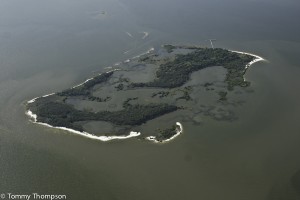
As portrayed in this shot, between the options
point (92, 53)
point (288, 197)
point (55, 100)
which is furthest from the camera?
point (92, 53)

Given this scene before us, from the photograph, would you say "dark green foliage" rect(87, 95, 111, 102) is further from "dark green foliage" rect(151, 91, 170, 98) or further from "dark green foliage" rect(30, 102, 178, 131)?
"dark green foliage" rect(151, 91, 170, 98)

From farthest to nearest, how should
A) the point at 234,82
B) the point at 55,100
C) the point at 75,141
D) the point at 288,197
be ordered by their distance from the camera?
the point at 234,82 → the point at 55,100 → the point at 75,141 → the point at 288,197

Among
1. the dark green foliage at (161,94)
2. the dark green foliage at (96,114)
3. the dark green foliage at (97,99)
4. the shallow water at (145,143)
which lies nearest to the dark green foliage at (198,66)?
the dark green foliage at (161,94)

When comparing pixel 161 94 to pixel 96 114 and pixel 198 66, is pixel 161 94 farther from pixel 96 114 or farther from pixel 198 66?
pixel 198 66

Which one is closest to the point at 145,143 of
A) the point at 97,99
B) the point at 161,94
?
the point at 161,94

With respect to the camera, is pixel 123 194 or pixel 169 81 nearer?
pixel 123 194

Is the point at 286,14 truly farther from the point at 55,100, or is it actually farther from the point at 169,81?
the point at 55,100

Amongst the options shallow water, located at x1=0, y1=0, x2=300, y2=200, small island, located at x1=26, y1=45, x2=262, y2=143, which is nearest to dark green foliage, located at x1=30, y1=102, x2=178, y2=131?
small island, located at x1=26, y1=45, x2=262, y2=143

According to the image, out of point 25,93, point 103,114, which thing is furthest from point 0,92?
point 103,114
